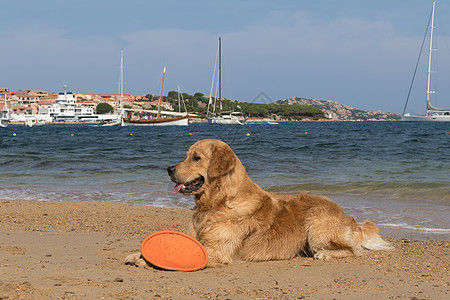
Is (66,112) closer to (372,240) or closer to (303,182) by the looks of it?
(303,182)

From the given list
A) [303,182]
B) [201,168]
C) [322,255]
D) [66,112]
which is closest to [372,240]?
[322,255]

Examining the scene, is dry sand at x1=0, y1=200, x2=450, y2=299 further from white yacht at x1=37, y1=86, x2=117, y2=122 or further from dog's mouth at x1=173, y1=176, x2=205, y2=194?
white yacht at x1=37, y1=86, x2=117, y2=122

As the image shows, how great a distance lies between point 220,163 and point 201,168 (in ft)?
0.66

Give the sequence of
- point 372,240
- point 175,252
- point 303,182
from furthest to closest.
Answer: point 303,182, point 372,240, point 175,252

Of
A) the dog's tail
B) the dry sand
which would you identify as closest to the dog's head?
the dry sand

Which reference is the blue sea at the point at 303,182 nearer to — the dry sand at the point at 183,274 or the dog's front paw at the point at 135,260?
the dry sand at the point at 183,274

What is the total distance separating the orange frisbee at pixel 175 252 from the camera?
4648mm

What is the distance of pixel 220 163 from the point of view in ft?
15.7

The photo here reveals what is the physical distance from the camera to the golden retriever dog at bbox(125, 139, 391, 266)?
4816 millimetres

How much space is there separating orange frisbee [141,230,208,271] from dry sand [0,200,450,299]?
92 mm

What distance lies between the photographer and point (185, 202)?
32.6ft

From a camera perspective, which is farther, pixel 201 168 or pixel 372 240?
Result: pixel 372 240

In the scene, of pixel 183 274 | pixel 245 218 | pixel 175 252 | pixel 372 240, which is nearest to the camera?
pixel 183 274

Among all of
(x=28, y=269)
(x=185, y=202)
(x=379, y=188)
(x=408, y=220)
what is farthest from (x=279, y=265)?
(x=379, y=188)
